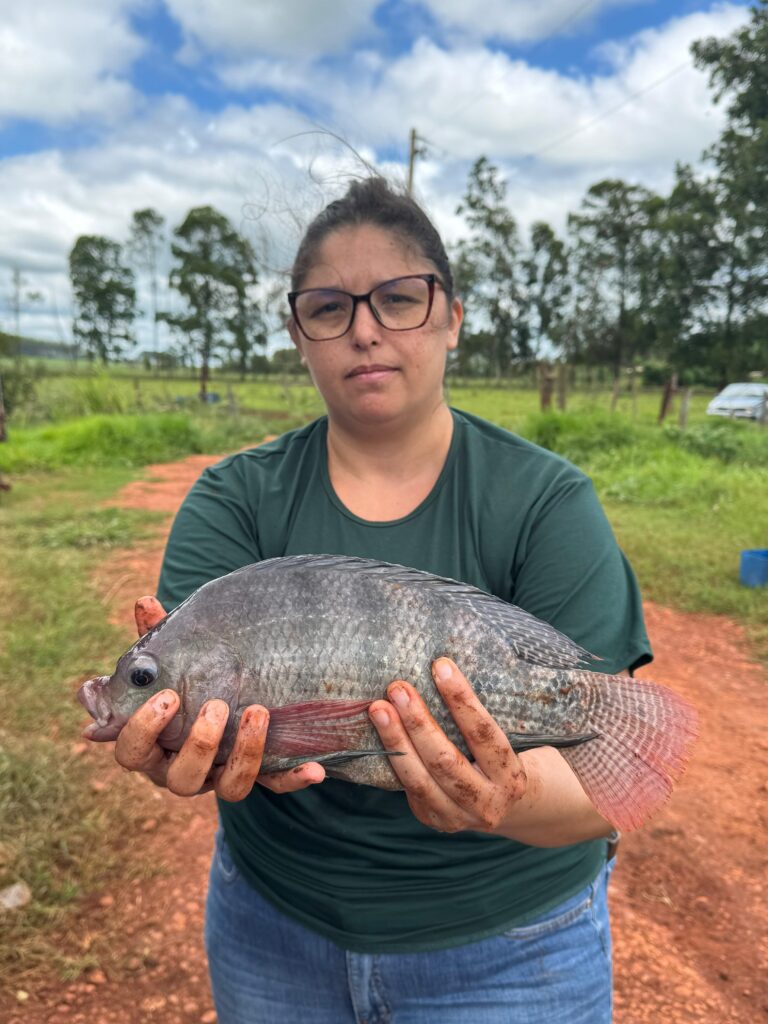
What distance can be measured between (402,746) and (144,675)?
25.9 inches

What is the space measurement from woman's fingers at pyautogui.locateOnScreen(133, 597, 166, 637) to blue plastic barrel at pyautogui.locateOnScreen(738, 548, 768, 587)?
6.90m

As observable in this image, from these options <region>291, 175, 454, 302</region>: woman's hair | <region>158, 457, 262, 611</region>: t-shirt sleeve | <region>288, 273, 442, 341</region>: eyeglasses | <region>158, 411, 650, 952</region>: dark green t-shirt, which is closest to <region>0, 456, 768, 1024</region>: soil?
<region>158, 411, 650, 952</region>: dark green t-shirt

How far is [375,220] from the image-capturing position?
2045 millimetres

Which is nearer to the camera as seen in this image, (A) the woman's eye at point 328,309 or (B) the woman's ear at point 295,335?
(A) the woman's eye at point 328,309

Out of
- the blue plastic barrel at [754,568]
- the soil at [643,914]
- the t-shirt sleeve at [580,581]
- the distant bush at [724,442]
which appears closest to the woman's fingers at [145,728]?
the t-shirt sleeve at [580,581]

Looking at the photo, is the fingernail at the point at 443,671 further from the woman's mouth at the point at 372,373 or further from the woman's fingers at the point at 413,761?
the woman's mouth at the point at 372,373

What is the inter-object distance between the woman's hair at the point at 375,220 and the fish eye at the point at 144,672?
3.85 feet

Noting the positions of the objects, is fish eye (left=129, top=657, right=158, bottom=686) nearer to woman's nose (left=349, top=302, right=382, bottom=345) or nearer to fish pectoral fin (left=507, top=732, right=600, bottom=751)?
fish pectoral fin (left=507, top=732, right=600, bottom=751)

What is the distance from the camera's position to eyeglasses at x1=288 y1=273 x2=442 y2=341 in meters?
2.01

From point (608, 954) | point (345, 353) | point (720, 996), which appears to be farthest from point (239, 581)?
point (720, 996)

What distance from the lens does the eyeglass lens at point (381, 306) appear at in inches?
79.3

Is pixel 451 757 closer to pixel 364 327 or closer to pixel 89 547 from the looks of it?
pixel 364 327

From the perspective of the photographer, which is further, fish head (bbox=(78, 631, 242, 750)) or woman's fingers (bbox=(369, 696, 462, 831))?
fish head (bbox=(78, 631, 242, 750))

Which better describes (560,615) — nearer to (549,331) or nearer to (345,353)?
(345,353)
